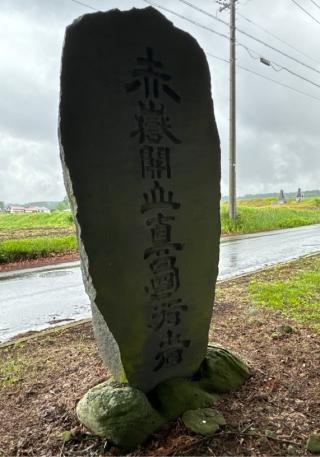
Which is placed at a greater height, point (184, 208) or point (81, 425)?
point (184, 208)

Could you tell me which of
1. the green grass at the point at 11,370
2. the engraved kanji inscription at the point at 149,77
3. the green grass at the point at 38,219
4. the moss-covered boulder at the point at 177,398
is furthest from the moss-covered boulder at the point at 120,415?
the green grass at the point at 38,219

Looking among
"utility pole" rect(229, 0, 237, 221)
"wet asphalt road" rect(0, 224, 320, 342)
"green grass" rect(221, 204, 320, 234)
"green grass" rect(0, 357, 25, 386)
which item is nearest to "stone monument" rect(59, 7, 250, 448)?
"green grass" rect(0, 357, 25, 386)

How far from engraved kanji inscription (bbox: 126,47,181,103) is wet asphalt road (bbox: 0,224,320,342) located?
3502 millimetres

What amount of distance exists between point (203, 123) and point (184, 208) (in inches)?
23.9

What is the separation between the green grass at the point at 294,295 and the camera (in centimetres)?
494

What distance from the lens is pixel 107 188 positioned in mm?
2480

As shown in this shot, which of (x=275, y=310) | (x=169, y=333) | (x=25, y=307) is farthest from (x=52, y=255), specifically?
(x=169, y=333)

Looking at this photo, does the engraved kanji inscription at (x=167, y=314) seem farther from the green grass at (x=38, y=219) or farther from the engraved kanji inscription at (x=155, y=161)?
the green grass at (x=38, y=219)

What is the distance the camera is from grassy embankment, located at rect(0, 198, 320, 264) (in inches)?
449

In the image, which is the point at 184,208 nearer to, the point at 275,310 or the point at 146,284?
the point at 146,284

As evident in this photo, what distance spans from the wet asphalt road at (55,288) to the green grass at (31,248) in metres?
1.45

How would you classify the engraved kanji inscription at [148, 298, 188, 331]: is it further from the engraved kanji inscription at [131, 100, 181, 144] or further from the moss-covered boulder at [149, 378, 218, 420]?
the engraved kanji inscription at [131, 100, 181, 144]

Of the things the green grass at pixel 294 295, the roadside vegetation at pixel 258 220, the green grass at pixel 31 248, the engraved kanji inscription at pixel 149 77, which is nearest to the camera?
the engraved kanji inscription at pixel 149 77

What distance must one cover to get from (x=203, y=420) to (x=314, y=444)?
0.65 metres
